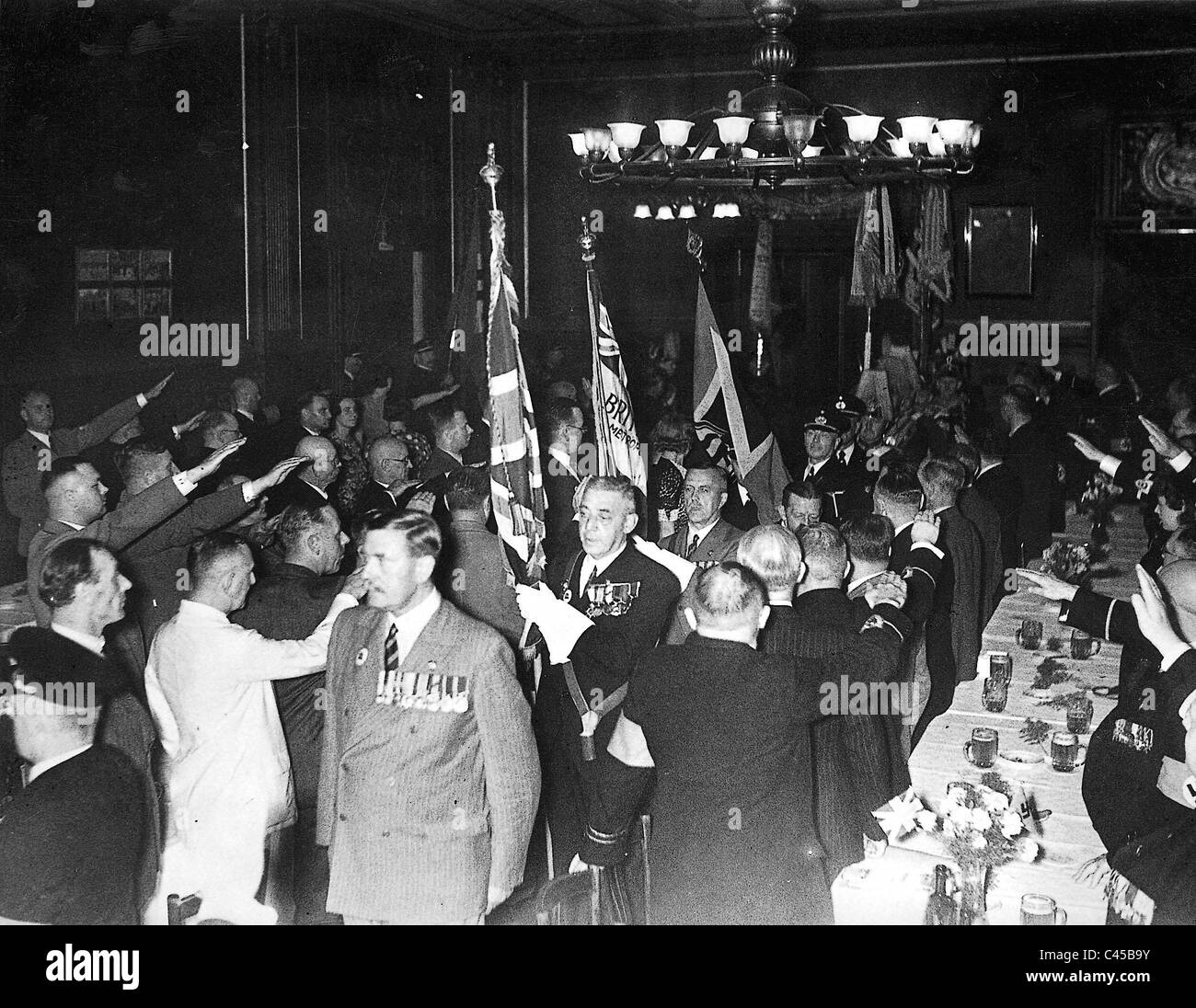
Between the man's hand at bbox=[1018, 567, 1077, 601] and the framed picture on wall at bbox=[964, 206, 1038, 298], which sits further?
the framed picture on wall at bbox=[964, 206, 1038, 298]

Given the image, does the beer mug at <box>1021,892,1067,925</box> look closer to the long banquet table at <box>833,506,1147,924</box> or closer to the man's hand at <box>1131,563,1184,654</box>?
the long banquet table at <box>833,506,1147,924</box>

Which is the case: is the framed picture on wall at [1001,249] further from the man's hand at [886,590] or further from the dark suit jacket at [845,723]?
the dark suit jacket at [845,723]

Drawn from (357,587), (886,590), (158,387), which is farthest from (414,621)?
(158,387)

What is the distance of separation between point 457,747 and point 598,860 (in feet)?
2.27

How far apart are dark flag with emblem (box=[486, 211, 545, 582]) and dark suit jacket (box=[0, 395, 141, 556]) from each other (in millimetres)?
2378

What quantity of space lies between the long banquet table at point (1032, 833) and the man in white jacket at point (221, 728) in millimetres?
1733

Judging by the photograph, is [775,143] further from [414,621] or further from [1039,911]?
[1039,911]

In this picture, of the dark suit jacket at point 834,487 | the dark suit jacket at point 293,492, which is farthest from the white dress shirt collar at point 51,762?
the dark suit jacket at point 834,487

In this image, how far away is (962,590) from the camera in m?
5.74

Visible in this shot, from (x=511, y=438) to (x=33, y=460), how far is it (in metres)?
3.02

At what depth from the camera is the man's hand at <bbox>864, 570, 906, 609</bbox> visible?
4.03 m

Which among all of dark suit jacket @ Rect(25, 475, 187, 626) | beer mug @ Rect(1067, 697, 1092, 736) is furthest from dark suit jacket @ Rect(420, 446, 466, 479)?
beer mug @ Rect(1067, 697, 1092, 736)

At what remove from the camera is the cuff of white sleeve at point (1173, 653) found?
3457mm
